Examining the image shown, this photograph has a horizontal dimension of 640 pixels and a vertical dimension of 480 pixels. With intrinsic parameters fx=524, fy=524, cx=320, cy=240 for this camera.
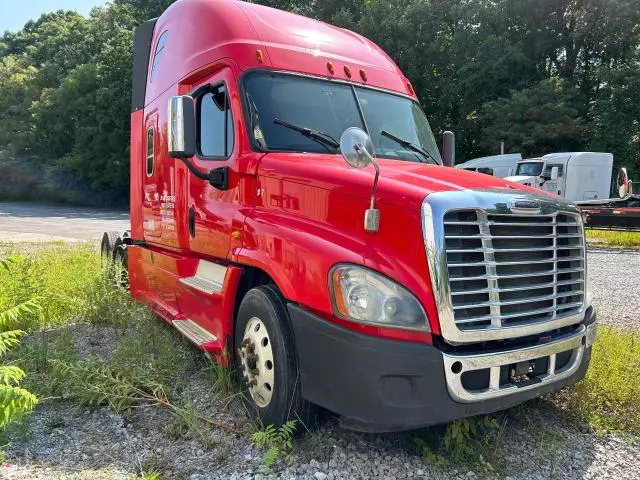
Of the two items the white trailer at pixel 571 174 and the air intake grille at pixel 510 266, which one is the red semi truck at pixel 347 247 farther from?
the white trailer at pixel 571 174

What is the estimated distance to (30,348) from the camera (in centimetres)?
487

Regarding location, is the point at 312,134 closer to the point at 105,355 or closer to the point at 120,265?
the point at 105,355

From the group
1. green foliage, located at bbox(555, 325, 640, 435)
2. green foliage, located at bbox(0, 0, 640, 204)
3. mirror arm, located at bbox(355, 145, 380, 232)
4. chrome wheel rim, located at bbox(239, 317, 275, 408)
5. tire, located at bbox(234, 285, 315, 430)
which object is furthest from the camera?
green foliage, located at bbox(0, 0, 640, 204)

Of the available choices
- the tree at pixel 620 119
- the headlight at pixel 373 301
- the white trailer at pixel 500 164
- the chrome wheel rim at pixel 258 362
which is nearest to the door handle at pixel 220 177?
the chrome wheel rim at pixel 258 362

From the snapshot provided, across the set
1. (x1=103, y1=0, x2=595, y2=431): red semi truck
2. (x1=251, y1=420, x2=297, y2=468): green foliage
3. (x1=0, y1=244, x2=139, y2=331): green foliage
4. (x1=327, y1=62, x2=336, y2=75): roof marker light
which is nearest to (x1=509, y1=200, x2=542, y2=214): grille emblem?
(x1=103, y1=0, x2=595, y2=431): red semi truck

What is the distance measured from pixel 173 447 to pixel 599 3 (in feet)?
109

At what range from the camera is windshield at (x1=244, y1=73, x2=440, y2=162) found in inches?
153

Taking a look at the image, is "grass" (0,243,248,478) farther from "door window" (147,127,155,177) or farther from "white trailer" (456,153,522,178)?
"white trailer" (456,153,522,178)

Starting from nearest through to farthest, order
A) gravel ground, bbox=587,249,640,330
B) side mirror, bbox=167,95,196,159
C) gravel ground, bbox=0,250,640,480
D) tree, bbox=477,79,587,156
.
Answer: gravel ground, bbox=0,250,640,480 → side mirror, bbox=167,95,196,159 → gravel ground, bbox=587,249,640,330 → tree, bbox=477,79,587,156

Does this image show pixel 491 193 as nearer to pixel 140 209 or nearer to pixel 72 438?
pixel 72 438

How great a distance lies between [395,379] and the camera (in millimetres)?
2807

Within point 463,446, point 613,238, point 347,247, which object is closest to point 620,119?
point 613,238

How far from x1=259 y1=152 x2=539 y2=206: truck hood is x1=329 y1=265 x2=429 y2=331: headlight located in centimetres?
45

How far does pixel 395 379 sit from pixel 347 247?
2.51ft
